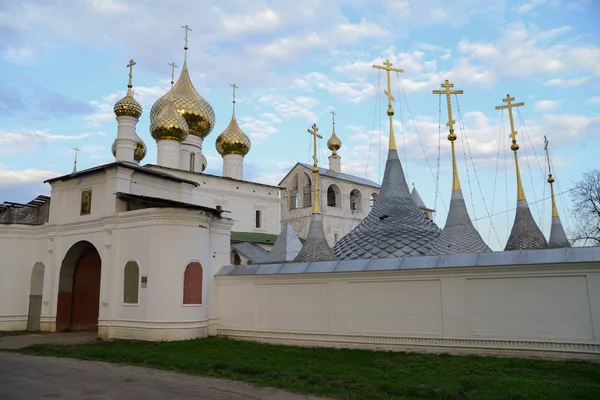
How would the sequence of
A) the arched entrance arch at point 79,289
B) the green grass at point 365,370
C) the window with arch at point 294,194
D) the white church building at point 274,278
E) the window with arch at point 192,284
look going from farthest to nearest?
the window with arch at point 294,194, the arched entrance arch at point 79,289, the window with arch at point 192,284, the white church building at point 274,278, the green grass at point 365,370

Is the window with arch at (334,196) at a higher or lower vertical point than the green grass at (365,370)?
higher

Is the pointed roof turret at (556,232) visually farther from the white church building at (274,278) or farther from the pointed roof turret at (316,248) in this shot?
the pointed roof turret at (316,248)

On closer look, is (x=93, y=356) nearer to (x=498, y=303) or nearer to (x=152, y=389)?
(x=152, y=389)

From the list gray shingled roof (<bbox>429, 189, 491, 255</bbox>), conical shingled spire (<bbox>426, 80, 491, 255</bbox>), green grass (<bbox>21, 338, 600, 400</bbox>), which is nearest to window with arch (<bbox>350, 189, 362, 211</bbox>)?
conical shingled spire (<bbox>426, 80, 491, 255</bbox>)

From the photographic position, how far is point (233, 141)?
3222 cm

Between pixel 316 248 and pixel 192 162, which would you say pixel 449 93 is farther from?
pixel 192 162

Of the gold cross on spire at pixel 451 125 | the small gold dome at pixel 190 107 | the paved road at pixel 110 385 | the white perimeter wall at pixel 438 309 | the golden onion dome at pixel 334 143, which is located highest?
the golden onion dome at pixel 334 143

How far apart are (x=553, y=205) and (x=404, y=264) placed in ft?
34.1

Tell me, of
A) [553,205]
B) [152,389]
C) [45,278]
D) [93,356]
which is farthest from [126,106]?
[553,205]

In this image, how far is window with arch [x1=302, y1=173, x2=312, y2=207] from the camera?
133ft

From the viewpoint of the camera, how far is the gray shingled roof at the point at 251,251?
27.6 meters

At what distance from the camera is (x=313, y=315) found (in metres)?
12.5

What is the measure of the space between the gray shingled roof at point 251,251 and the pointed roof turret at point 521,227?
1439 cm

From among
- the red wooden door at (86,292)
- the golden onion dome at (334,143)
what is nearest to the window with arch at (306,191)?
the golden onion dome at (334,143)
